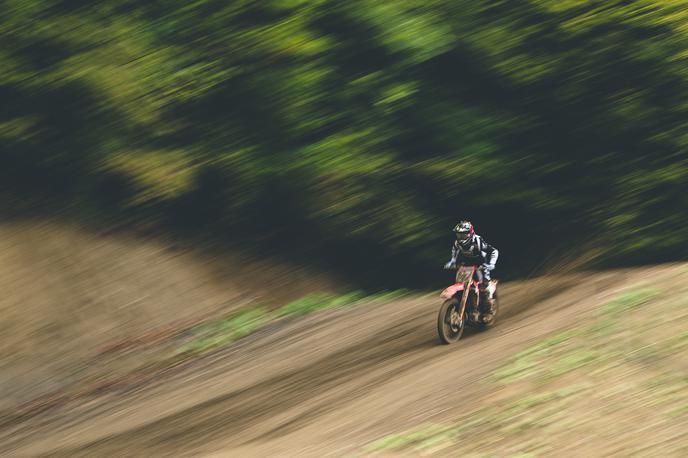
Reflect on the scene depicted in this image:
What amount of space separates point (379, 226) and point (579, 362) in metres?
6.10

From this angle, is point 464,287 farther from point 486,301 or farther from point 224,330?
point 224,330

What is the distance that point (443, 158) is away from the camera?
14.3m

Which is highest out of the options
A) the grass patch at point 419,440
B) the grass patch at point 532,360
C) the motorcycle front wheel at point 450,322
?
the motorcycle front wheel at point 450,322

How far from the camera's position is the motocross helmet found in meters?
11.7

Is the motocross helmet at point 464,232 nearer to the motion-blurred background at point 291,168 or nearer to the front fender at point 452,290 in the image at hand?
the front fender at point 452,290

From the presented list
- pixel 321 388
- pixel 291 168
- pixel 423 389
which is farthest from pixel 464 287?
pixel 291 168

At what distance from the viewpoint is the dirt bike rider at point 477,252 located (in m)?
11.8

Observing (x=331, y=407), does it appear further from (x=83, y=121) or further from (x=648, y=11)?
(x=648, y=11)

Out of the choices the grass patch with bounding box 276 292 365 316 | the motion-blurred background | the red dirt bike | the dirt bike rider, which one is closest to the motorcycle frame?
the red dirt bike

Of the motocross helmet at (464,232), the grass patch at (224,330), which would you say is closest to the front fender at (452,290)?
the motocross helmet at (464,232)

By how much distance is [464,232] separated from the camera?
38.5ft

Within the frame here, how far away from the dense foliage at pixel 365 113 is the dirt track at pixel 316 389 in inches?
61.1

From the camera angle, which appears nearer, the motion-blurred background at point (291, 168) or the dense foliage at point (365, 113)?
the motion-blurred background at point (291, 168)

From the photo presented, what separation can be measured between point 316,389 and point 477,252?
285 centimetres
